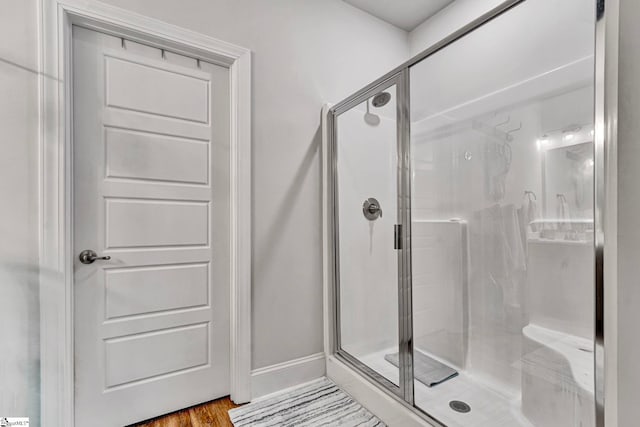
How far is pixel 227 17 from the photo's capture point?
175 cm

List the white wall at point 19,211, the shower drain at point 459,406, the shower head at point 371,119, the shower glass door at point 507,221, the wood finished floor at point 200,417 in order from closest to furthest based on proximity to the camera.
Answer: the shower glass door at point 507,221
the white wall at point 19,211
the shower drain at point 459,406
the wood finished floor at point 200,417
the shower head at point 371,119

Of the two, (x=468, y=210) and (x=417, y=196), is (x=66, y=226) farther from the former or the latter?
(x=468, y=210)

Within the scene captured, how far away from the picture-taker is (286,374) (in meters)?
1.89

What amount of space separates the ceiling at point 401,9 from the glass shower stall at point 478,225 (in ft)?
3.05

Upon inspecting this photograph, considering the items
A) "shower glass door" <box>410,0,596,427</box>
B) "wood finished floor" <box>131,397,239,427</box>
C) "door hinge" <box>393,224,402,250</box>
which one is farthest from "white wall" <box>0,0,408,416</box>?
"shower glass door" <box>410,0,596,427</box>

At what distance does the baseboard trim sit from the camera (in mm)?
1799

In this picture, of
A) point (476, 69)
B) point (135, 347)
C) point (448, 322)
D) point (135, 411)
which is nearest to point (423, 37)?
point (476, 69)

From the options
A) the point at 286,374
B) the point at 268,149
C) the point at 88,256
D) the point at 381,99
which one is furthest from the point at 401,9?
the point at 286,374

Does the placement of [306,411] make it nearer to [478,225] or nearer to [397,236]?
[397,236]

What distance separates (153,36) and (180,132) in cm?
48

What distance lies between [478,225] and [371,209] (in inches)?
24.8

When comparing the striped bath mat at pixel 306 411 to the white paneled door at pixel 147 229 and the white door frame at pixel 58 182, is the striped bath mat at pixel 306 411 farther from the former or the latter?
the white door frame at pixel 58 182

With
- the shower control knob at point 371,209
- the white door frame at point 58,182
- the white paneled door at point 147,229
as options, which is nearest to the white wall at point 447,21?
the shower control knob at point 371,209

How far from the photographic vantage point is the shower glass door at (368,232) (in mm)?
1738
